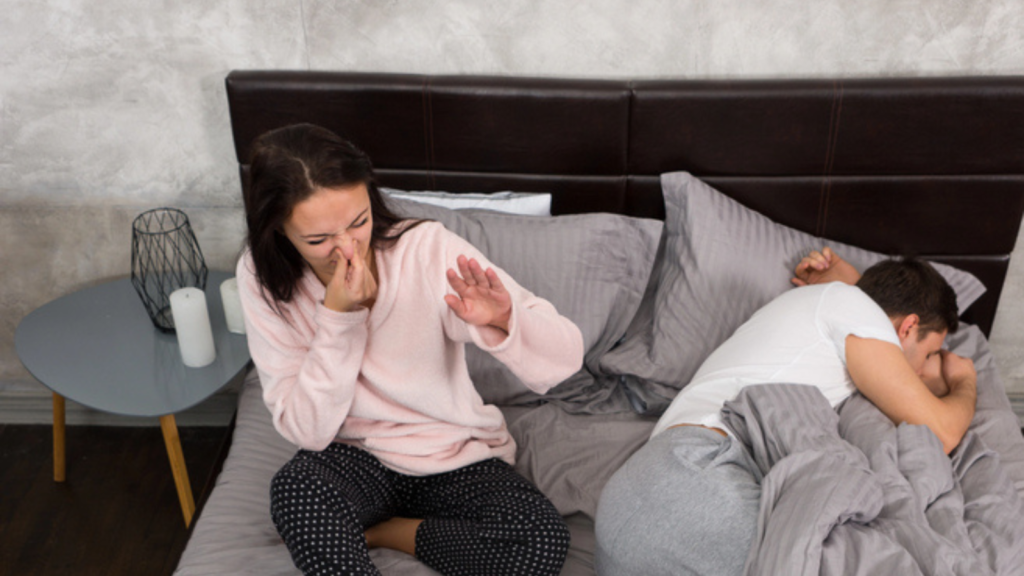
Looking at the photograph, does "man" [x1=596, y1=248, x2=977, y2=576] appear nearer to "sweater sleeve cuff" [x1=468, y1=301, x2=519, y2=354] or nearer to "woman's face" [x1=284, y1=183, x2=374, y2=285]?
"sweater sleeve cuff" [x1=468, y1=301, x2=519, y2=354]

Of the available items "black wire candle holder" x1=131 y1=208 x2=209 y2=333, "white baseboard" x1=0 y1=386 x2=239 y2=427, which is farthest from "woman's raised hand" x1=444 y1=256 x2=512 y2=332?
"white baseboard" x1=0 y1=386 x2=239 y2=427

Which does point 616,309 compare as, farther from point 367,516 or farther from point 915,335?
point 367,516

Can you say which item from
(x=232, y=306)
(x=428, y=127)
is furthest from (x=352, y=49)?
(x=232, y=306)

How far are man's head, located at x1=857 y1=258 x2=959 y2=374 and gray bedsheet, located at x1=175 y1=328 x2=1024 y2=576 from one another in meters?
0.21

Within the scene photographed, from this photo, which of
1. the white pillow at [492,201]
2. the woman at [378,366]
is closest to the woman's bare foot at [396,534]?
the woman at [378,366]

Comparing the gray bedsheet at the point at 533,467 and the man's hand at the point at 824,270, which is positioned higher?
the man's hand at the point at 824,270

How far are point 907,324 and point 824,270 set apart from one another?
0.90 feet

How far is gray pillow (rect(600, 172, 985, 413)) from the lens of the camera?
183 cm

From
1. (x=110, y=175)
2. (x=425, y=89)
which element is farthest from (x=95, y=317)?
(x=425, y=89)

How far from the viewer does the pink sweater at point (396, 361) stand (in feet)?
4.57

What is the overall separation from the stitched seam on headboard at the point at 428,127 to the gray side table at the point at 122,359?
2.00ft

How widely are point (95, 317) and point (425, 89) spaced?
994mm

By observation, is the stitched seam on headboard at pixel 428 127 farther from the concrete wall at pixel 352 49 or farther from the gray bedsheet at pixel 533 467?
the gray bedsheet at pixel 533 467

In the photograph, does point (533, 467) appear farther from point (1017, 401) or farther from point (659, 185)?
point (1017, 401)
